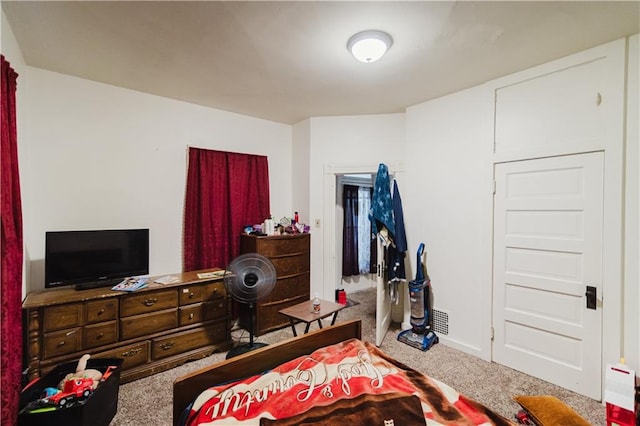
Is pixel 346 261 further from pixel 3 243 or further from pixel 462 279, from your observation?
pixel 3 243

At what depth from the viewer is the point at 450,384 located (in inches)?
92.7

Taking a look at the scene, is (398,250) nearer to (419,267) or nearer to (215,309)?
(419,267)

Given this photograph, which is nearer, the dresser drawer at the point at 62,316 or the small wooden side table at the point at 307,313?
the dresser drawer at the point at 62,316

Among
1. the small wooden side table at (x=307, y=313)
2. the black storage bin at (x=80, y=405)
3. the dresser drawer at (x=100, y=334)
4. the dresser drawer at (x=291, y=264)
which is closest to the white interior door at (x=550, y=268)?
the small wooden side table at (x=307, y=313)

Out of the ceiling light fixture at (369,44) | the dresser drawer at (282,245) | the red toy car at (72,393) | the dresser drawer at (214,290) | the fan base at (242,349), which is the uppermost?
the ceiling light fixture at (369,44)

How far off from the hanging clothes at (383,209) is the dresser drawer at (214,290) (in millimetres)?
1728

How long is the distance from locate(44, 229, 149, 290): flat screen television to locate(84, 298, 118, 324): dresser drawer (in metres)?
0.28

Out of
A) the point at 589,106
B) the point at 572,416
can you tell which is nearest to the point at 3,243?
the point at 572,416

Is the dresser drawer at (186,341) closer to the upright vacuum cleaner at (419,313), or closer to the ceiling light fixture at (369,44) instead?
the upright vacuum cleaner at (419,313)

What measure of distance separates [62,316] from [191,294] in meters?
0.92

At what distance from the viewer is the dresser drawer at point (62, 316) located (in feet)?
6.89

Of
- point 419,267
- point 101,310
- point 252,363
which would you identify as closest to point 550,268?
point 419,267

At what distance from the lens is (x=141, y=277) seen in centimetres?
291

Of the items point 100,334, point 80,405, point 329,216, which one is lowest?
point 80,405
